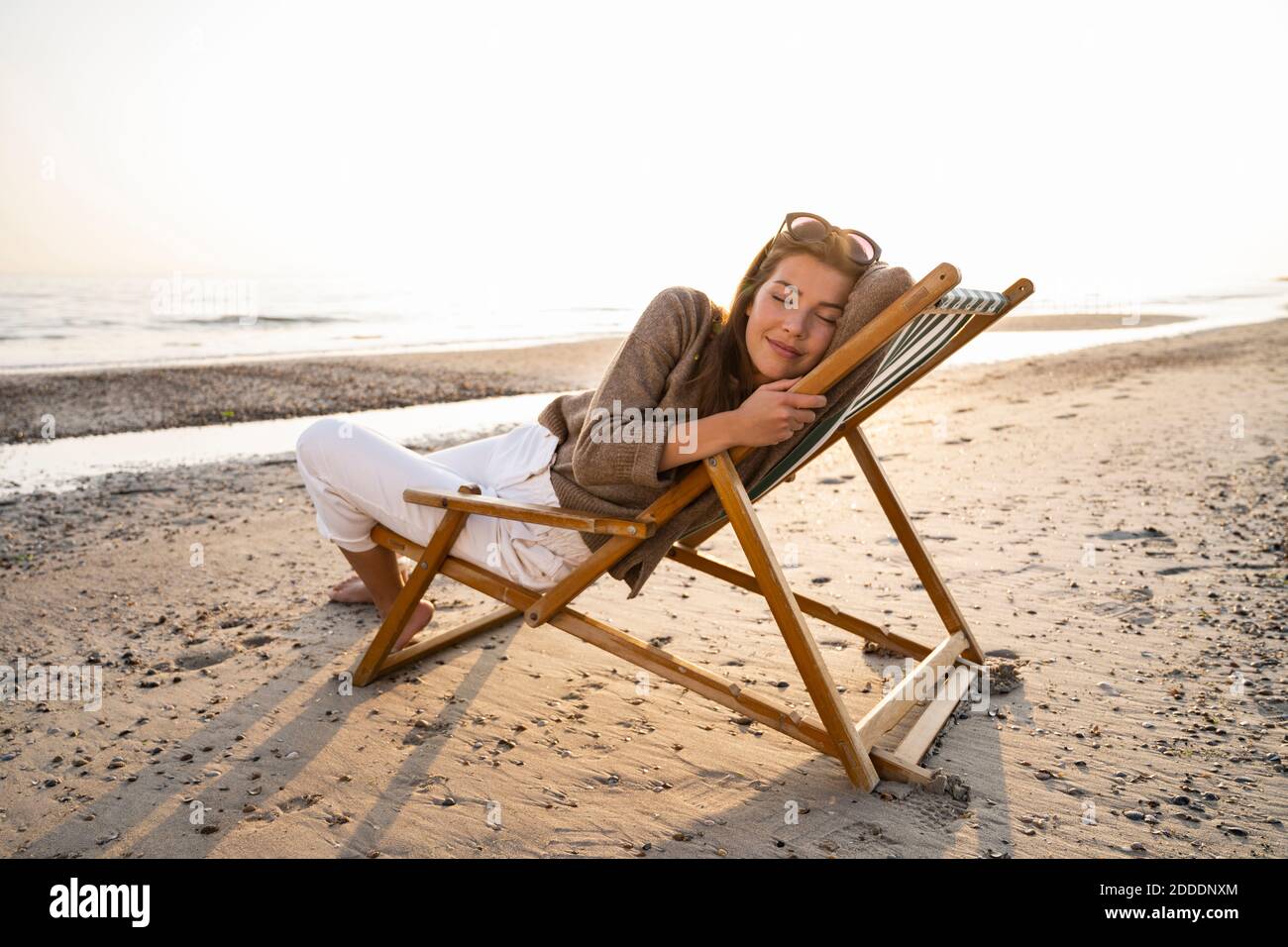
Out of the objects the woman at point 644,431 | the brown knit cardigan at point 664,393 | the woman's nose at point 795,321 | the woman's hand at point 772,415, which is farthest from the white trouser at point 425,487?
the woman's nose at point 795,321

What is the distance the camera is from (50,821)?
→ 2594 mm

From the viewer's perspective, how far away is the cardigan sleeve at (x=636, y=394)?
8.89 feet

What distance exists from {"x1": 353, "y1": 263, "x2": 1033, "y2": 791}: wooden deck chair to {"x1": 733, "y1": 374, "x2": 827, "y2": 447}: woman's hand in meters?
0.04

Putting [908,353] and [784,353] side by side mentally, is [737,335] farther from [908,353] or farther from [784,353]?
[908,353]

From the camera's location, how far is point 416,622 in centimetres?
365

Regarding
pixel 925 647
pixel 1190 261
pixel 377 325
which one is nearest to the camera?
pixel 925 647

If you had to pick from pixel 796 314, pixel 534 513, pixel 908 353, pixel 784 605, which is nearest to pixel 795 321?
pixel 796 314

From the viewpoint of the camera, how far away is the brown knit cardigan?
2.61 m

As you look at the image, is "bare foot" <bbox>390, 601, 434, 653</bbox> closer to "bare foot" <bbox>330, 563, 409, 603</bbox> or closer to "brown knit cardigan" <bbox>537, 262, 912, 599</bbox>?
"bare foot" <bbox>330, 563, 409, 603</bbox>

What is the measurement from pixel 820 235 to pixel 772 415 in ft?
1.91

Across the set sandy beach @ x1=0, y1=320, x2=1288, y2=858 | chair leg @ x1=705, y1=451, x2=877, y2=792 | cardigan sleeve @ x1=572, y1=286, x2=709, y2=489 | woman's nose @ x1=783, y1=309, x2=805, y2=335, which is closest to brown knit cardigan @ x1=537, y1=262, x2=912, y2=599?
cardigan sleeve @ x1=572, y1=286, x2=709, y2=489
